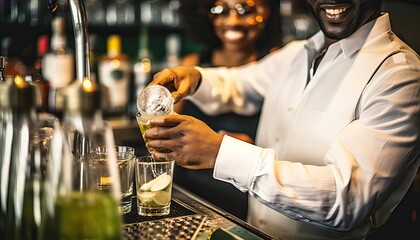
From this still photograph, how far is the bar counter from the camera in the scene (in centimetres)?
103

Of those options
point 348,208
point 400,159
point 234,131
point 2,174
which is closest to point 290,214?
point 348,208

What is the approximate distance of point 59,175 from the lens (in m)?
0.75

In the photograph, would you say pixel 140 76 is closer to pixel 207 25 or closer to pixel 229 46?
pixel 207 25

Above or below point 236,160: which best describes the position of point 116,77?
below

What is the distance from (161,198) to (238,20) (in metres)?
1.48

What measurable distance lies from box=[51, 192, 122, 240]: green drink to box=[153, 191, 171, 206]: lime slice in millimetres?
423

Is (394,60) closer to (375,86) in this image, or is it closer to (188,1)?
(375,86)

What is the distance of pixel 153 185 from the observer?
120cm

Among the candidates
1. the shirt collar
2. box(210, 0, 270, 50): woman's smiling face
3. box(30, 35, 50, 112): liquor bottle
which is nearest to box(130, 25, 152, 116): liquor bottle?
box(30, 35, 50, 112): liquor bottle

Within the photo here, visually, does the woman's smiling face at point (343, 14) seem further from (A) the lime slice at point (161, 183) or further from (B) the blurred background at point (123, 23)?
(B) the blurred background at point (123, 23)

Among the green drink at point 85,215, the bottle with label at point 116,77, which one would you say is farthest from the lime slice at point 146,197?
the bottle with label at point 116,77

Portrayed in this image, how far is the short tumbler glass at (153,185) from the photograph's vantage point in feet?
3.82

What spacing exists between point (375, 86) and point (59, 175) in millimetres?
850

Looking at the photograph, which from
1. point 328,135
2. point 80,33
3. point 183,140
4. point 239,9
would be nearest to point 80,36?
point 80,33
